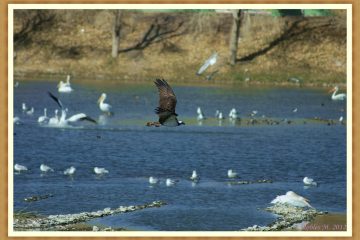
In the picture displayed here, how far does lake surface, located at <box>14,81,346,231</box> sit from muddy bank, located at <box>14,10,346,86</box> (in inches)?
221

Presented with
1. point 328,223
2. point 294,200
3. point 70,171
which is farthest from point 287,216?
point 70,171

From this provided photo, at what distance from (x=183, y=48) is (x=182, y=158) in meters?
24.4

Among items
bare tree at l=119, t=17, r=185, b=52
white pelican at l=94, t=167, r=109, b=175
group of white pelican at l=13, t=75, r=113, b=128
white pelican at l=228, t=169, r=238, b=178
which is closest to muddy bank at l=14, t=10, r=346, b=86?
bare tree at l=119, t=17, r=185, b=52

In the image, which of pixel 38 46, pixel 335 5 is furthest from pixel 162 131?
pixel 38 46

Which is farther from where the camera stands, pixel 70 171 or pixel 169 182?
pixel 70 171

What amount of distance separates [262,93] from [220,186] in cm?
2098

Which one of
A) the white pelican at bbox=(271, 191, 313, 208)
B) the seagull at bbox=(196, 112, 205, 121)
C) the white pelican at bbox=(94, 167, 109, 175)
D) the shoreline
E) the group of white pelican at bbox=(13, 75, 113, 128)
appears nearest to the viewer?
the white pelican at bbox=(271, 191, 313, 208)

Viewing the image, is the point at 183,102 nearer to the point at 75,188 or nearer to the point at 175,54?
the point at 175,54

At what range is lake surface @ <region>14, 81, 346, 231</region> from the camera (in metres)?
20.9

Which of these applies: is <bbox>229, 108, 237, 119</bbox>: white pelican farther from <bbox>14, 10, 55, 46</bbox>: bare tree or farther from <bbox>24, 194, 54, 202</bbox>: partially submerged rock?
<bbox>14, 10, 55, 46</bbox>: bare tree

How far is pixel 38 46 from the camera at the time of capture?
5159 cm

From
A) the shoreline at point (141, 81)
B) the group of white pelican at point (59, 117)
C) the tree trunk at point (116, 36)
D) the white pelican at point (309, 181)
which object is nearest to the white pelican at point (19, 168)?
the group of white pelican at point (59, 117)

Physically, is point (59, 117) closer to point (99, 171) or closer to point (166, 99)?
point (99, 171)

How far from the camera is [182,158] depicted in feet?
91.5
